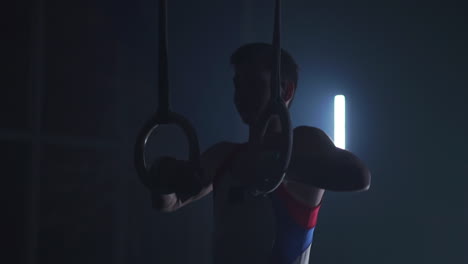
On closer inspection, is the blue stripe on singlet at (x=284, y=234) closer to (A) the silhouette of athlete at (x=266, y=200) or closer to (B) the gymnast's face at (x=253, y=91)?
(A) the silhouette of athlete at (x=266, y=200)

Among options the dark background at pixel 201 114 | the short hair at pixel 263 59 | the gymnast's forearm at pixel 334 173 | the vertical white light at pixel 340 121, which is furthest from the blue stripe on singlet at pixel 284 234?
the vertical white light at pixel 340 121

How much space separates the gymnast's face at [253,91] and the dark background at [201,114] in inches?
23.0

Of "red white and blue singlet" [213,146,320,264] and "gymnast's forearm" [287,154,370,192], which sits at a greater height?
"gymnast's forearm" [287,154,370,192]

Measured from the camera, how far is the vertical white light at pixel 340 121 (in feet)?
6.80

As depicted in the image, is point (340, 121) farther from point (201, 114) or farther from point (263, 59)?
point (263, 59)

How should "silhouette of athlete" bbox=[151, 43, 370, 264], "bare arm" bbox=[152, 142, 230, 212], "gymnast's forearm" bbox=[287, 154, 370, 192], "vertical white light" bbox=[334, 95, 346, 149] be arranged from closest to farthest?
"gymnast's forearm" bbox=[287, 154, 370, 192]
"silhouette of athlete" bbox=[151, 43, 370, 264]
"bare arm" bbox=[152, 142, 230, 212]
"vertical white light" bbox=[334, 95, 346, 149]

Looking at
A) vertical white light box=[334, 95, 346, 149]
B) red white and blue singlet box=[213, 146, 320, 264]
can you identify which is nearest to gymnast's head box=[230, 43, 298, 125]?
red white and blue singlet box=[213, 146, 320, 264]

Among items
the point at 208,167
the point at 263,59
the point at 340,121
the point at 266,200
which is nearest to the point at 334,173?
the point at 266,200

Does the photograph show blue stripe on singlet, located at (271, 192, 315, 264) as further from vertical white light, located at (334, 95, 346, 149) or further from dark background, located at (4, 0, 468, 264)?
vertical white light, located at (334, 95, 346, 149)

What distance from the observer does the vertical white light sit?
2072 mm

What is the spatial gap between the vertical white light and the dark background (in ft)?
0.10

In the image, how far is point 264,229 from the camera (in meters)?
0.84

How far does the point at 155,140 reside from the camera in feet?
5.14

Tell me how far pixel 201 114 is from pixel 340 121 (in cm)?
74
